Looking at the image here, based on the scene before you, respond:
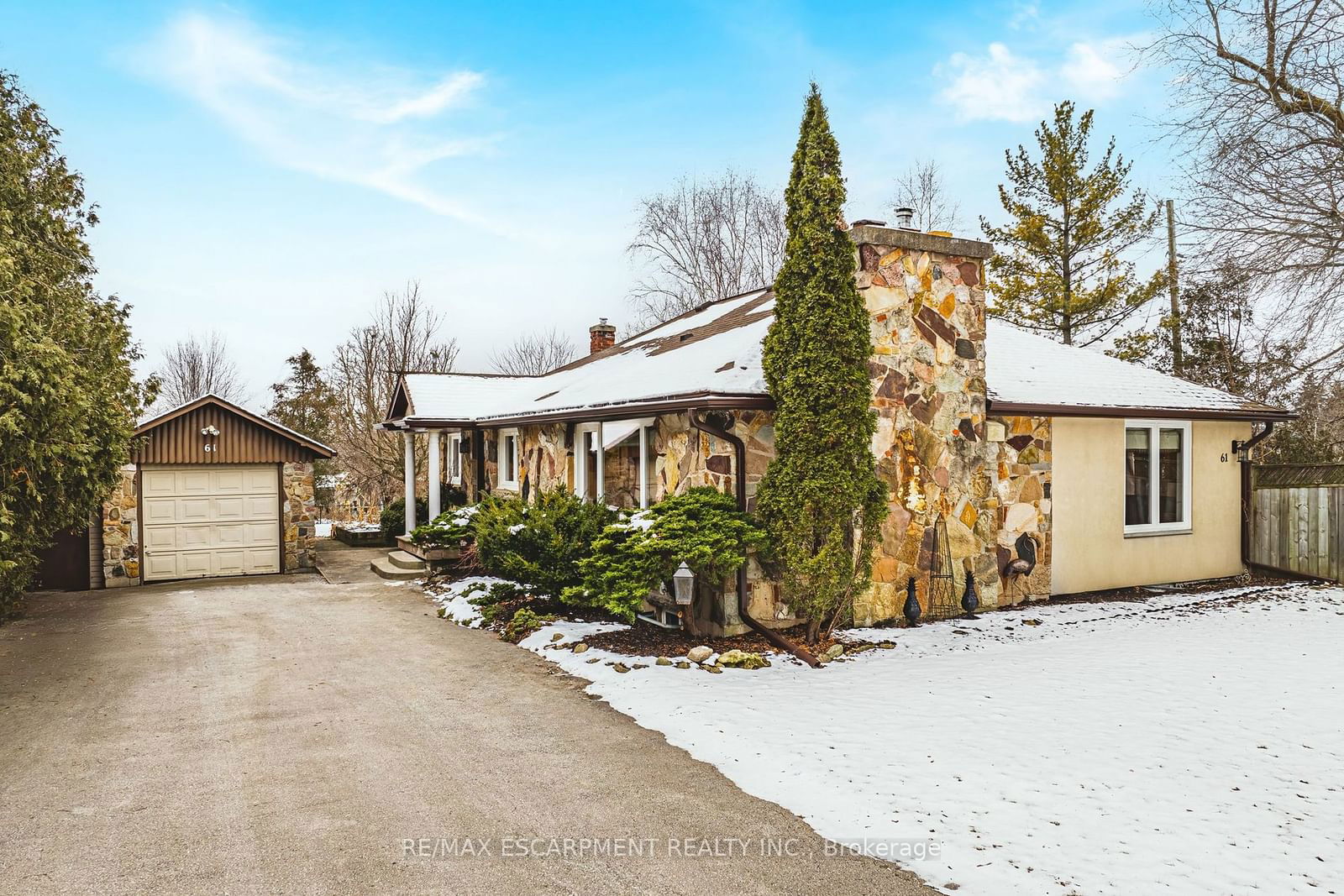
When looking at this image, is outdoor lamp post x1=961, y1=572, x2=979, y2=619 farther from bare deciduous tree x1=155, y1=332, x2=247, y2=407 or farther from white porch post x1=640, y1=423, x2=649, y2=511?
bare deciduous tree x1=155, y1=332, x2=247, y2=407

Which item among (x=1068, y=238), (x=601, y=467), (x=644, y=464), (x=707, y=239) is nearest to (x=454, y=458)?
(x=601, y=467)

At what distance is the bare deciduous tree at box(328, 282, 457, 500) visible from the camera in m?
22.1

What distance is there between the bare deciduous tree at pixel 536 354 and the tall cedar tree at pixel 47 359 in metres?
25.3

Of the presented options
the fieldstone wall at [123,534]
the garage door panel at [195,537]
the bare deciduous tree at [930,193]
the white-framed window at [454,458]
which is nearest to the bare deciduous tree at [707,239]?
the bare deciduous tree at [930,193]

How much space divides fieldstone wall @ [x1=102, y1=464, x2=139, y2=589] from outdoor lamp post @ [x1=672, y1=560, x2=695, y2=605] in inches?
440

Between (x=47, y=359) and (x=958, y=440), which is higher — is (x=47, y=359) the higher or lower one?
the higher one

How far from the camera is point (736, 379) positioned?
27.8ft

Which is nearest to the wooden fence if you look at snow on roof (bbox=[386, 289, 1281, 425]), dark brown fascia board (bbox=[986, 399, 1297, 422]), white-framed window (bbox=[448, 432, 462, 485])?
dark brown fascia board (bbox=[986, 399, 1297, 422])

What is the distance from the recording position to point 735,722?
5.78 metres

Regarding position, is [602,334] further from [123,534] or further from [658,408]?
[658,408]

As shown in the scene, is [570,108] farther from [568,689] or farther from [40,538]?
[568,689]

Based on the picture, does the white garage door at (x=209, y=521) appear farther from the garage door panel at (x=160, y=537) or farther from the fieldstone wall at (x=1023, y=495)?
the fieldstone wall at (x=1023, y=495)

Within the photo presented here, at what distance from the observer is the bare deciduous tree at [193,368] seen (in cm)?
3528

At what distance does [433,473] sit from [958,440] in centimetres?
1007
